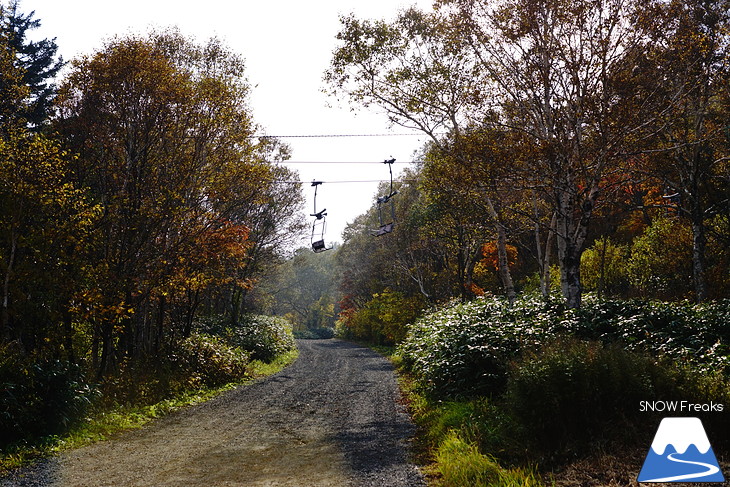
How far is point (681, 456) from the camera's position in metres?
5.34

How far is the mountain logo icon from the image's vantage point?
16.1 feet

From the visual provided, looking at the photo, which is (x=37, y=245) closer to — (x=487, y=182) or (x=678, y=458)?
(x=487, y=182)

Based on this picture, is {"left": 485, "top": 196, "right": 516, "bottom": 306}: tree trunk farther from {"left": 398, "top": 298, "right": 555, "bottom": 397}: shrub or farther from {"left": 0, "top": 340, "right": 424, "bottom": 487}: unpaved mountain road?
{"left": 0, "top": 340, "right": 424, "bottom": 487}: unpaved mountain road

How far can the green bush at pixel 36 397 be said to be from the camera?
724 centimetres

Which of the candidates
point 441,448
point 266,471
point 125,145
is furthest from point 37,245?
point 441,448

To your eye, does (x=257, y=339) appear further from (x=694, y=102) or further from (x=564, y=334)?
(x=694, y=102)

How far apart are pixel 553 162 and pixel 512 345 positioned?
461 centimetres

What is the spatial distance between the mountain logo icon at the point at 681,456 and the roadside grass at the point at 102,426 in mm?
7501

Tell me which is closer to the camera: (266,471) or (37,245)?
(266,471)

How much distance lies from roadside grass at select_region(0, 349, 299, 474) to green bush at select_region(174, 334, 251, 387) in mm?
360

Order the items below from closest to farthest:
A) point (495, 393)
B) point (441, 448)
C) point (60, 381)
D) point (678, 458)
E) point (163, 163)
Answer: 1. point (678, 458)
2. point (441, 448)
3. point (60, 381)
4. point (495, 393)
5. point (163, 163)

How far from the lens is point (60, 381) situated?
321 inches

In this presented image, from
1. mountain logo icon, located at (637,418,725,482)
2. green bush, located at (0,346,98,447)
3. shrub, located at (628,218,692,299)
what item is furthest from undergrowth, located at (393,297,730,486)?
shrub, located at (628,218,692,299)

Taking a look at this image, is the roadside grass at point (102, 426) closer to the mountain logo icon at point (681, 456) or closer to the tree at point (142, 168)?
the tree at point (142, 168)
